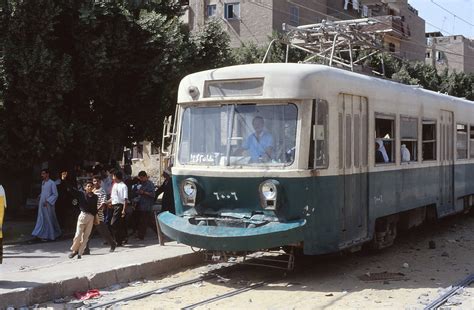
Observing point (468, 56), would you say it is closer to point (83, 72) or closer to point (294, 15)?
point (294, 15)

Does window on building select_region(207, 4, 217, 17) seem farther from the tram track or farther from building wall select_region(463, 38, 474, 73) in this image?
building wall select_region(463, 38, 474, 73)

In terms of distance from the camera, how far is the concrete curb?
753 centimetres

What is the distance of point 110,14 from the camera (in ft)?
47.6

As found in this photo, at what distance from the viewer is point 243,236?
7.83 m

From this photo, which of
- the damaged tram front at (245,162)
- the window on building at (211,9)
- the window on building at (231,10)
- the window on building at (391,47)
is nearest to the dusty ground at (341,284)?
the damaged tram front at (245,162)

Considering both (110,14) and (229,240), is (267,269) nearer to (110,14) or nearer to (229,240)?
(229,240)

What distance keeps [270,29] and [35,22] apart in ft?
75.6

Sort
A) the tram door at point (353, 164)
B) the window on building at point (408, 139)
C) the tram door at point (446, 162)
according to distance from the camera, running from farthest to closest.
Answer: the tram door at point (446, 162), the window on building at point (408, 139), the tram door at point (353, 164)

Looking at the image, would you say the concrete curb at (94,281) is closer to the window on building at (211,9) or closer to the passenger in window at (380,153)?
the passenger in window at (380,153)

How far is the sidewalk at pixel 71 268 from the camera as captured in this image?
7.84 metres

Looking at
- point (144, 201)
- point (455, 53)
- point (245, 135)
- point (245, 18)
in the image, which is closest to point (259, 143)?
point (245, 135)

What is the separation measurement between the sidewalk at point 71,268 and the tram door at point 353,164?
9.35ft

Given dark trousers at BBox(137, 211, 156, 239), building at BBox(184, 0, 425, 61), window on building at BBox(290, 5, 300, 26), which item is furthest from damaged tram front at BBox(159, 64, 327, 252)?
window on building at BBox(290, 5, 300, 26)

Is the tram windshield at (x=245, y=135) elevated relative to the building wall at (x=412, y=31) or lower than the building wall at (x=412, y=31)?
lower
